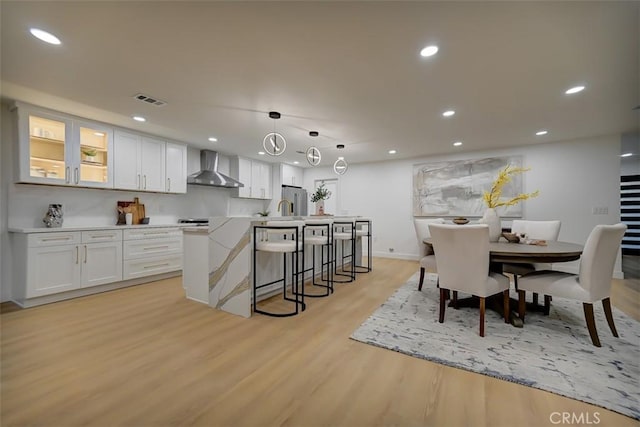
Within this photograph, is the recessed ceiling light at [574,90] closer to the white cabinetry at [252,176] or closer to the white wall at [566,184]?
the white wall at [566,184]

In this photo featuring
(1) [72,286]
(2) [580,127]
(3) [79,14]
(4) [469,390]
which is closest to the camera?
(4) [469,390]

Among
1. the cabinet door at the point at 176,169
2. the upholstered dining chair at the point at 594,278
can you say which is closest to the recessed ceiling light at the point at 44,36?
the cabinet door at the point at 176,169

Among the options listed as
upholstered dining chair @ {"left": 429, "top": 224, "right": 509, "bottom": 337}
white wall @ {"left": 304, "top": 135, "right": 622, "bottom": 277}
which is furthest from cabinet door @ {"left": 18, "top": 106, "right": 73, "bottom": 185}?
white wall @ {"left": 304, "top": 135, "right": 622, "bottom": 277}

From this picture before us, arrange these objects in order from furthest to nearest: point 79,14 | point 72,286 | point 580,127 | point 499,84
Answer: point 580,127, point 72,286, point 499,84, point 79,14

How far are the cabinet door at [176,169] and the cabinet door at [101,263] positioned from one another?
134 centimetres

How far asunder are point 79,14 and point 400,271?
5.04 m

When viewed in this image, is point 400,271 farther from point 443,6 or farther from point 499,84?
point 443,6

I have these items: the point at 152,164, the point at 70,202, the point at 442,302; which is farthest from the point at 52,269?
the point at 442,302

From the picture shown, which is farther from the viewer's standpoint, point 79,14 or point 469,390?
point 79,14

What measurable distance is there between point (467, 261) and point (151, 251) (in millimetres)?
4364

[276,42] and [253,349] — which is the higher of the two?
[276,42]

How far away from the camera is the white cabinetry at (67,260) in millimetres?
2984

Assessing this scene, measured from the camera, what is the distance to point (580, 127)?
395cm

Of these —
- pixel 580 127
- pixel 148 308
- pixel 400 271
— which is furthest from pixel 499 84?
pixel 148 308
